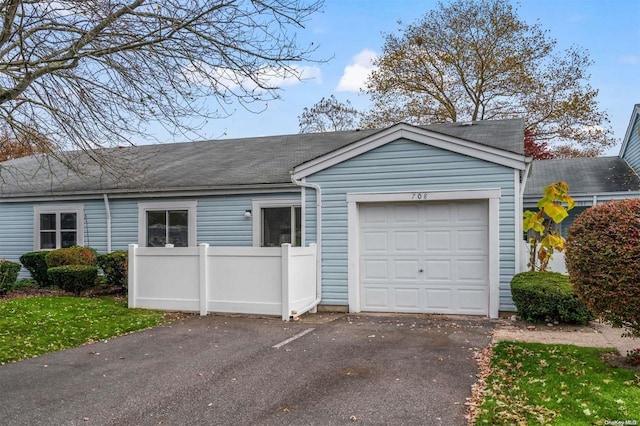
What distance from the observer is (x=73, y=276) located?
1198 centimetres

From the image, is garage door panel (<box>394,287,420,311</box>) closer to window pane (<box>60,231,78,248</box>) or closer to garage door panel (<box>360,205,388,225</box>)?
garage door panel (<box>360,205,388,225</box>)

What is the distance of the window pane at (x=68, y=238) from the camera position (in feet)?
45.5

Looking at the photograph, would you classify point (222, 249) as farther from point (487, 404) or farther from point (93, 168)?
point (93, 168)

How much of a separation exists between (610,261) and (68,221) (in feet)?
42.6

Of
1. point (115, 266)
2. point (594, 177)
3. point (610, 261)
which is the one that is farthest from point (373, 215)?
point (594, 177)

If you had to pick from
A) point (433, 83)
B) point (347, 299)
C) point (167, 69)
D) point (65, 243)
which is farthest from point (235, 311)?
point (433, 83)

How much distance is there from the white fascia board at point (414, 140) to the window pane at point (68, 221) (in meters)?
6.94

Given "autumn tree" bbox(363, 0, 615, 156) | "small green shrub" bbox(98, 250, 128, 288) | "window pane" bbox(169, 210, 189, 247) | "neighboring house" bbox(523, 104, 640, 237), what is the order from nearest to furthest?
1. "small green shrub" bbox(98, 250, 128, 288)
2. "window pane" bbox(169, 210, 189, 247)
3. "neighboring house" bbox(523, 104, 640, 237)
4. "autumn tree" bbox(363, 0, 615, 156)

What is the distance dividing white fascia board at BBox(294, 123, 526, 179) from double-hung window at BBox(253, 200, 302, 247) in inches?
41.9

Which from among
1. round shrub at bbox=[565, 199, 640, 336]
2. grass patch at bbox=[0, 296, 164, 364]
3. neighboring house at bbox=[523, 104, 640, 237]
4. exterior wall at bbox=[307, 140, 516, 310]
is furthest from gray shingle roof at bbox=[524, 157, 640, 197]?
grass patch at bbox=[0, 296, 164, 364]

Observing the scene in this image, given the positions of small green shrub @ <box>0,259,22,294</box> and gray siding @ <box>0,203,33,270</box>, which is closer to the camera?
small green shrub @ <box>0,259,22,294</box>

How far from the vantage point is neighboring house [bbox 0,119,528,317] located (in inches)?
377

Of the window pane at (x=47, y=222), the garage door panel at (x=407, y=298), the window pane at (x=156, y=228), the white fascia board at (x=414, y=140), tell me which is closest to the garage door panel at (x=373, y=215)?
the white fascia board at (x=414, y=140)

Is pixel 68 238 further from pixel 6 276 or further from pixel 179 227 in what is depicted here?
pixel 179 227
